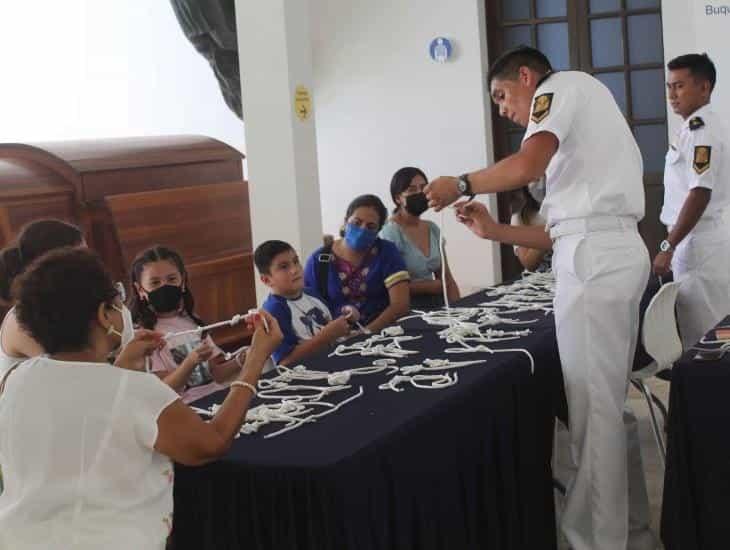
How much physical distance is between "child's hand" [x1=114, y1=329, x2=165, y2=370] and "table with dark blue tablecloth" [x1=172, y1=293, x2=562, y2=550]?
271 millimetres

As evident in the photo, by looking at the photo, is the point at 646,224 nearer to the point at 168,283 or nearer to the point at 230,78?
the point at 230,78

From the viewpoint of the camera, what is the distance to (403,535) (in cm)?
229

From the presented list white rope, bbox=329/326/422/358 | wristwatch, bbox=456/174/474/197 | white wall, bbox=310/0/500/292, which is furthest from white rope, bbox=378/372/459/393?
white wall, bbox=310/0/500/292

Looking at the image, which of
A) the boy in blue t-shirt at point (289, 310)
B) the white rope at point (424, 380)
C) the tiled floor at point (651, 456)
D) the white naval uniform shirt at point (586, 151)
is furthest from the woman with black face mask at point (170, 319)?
the tiled floor at point (651, 456)

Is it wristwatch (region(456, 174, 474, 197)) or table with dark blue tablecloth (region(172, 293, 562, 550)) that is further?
wristwatch (region(456, 174, 474, 197))

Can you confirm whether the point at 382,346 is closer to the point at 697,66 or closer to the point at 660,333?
the point at 660,333

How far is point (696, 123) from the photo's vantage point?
14.9ft

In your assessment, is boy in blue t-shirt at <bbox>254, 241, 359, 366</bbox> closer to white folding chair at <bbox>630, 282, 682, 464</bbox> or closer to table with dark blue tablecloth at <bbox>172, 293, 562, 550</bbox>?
table with dark blue tablecloth at <bbox>172, 293, 562, 550</bbox>

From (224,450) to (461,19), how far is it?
6147 mm

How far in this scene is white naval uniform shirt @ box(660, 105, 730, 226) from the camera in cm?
447

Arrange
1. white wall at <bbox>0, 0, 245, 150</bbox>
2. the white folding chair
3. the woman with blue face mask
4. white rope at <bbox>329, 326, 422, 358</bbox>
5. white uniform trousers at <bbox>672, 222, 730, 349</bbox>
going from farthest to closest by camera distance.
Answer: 1. white wall at <bbox>0, 0, 245, 150</bbox>
2. white uniform trousers at <bbox>672, 222, 730, 349</bbox>
3. the woman with blue face mask
4. the white folding chair
5. white rope at <bbox>329, 326, 422, 358</bbox>

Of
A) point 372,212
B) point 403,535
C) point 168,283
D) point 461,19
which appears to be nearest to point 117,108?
point 461,19

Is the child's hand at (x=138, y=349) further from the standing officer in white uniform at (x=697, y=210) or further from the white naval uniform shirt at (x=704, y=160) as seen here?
the white naval uniform shirt at (x=704, y=160)

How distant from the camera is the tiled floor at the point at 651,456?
3.80 metres
